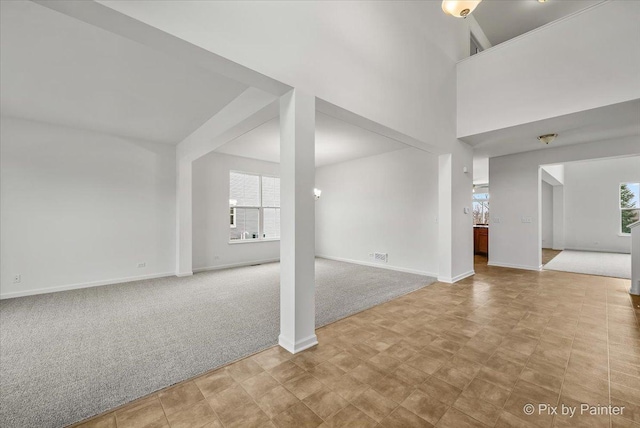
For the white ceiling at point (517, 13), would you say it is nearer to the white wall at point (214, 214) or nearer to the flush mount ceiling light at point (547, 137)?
the flush mount ceiling light at point (547, 137)

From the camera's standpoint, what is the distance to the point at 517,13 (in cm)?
564

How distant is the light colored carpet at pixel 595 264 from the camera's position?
17.6ft

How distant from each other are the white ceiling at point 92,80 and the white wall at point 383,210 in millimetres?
3886

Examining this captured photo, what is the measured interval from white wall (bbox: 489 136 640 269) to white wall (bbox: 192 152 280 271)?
5974 mm

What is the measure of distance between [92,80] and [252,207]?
13.6 ft

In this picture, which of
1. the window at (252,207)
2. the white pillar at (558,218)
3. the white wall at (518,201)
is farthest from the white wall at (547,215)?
the window at (252,207)

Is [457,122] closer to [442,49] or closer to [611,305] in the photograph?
[442,49]

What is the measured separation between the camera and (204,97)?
3342 millimetres

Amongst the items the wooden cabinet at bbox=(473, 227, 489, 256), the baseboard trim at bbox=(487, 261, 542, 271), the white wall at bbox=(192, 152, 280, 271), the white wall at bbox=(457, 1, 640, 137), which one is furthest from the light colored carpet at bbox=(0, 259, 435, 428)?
the wooden cabinet at bbox=(473, 227, 489, 256)

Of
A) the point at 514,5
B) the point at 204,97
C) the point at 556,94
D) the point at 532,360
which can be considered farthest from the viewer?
the point at 514,5

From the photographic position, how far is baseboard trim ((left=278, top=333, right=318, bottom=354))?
2297 millimetres

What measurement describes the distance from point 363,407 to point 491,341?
1.58 meters

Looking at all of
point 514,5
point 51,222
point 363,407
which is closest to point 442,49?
point 514,5

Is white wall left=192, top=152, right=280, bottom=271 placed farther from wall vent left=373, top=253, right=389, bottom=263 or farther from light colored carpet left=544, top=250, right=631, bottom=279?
light colored carpet left=544, top=250, right=631, bottom=279
